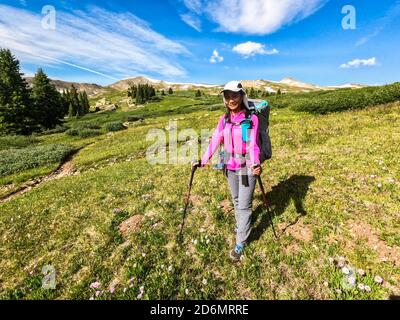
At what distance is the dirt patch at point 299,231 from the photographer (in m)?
6.68

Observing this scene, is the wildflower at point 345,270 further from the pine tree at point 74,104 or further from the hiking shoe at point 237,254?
the pine tree at point 74,104

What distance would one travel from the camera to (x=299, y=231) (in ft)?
22.8

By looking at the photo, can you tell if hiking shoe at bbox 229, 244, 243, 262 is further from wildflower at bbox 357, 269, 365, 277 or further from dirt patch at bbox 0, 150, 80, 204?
dirt patch at bbox 0, 150, 80, 204

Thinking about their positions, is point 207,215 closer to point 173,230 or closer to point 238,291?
point 173,230

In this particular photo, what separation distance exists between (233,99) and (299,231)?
13.9 feet

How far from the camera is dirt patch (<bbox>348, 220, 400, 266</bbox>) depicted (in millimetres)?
5605

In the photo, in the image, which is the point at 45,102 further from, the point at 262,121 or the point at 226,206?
the point at 262,121

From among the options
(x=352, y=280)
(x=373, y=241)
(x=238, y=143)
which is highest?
(x=238, y=143)

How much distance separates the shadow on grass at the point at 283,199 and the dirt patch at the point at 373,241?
1415 mm

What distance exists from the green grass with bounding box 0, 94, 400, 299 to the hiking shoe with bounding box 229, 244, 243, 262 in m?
0.19

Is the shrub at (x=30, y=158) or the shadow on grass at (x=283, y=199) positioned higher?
the shadow on grass at (x=283, y=199)

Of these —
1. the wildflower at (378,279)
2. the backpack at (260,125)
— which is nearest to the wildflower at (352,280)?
the wildflower at (378,279)

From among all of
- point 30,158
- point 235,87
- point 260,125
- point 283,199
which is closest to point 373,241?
point 283,199
